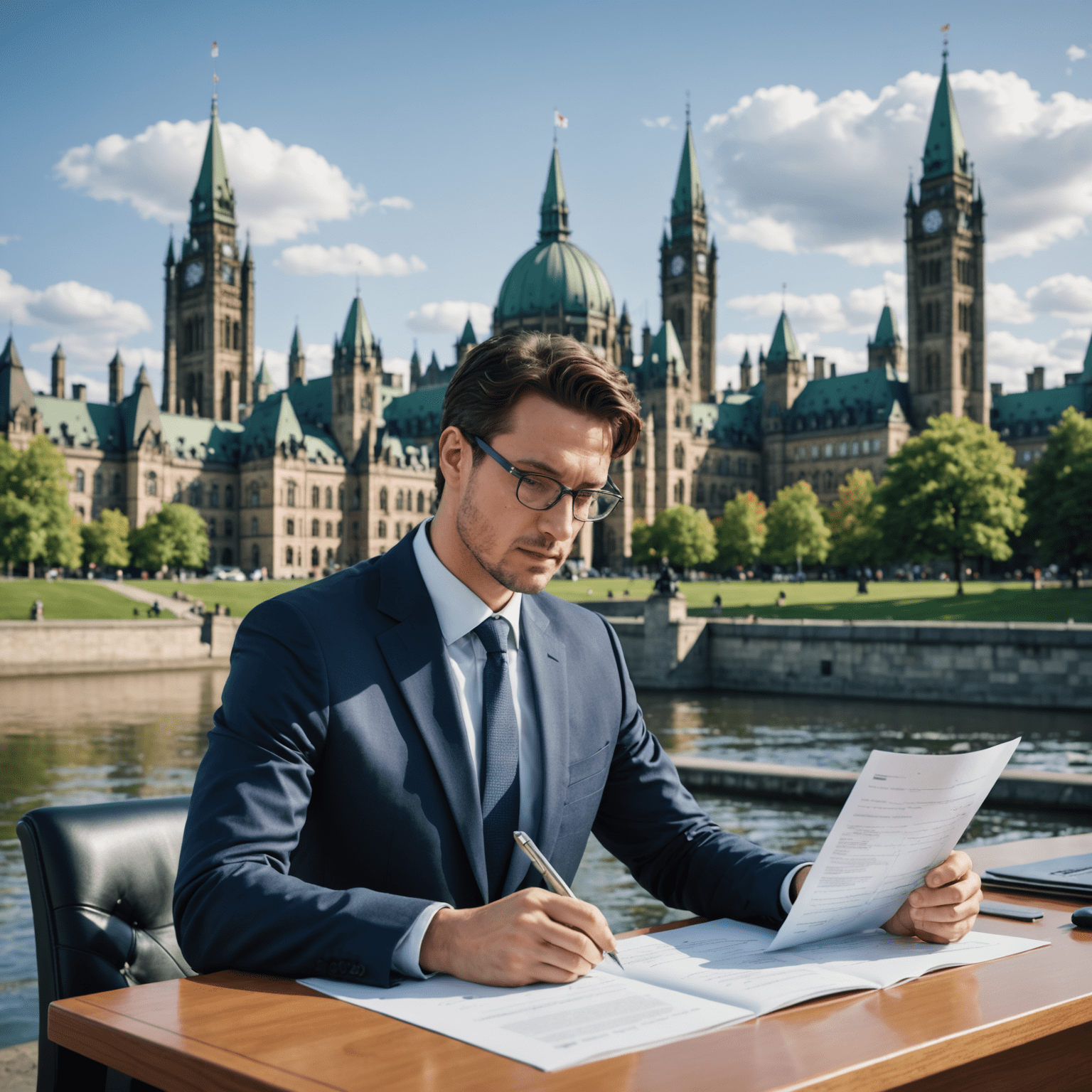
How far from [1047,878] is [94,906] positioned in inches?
88.1

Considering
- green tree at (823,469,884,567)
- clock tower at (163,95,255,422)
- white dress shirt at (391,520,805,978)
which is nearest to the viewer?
white dress shirt at (391,520,805,978)

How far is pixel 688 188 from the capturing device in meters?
118

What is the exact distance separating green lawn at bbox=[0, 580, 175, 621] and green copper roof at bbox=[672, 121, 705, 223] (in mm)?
84526

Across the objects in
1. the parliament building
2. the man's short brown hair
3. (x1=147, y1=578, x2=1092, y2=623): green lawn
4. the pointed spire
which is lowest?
(x1=147, y1=578, x2=1092, y2=623): green lawn

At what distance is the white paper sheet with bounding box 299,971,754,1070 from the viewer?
156 cm

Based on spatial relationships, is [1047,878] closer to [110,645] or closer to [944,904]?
[944,904]

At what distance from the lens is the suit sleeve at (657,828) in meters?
2.71

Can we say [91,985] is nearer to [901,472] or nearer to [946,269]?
[901,472]

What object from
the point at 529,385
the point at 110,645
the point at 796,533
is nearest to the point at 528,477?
the point at 529,385

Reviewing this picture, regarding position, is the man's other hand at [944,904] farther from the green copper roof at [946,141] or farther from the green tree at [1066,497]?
the green copper roof at [946,141]

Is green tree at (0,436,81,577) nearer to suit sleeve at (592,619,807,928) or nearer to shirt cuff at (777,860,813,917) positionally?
suit sleeve at (592,619,807,928)

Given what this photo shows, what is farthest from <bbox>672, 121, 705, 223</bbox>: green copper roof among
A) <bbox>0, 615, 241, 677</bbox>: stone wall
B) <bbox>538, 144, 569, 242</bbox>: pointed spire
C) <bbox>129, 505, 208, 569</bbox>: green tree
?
<bbox>0, 615, 241, 677</bbox>: stone wall

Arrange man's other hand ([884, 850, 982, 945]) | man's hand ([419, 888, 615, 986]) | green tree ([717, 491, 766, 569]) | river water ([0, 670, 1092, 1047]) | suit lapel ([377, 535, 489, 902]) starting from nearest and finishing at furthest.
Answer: man's hand ([419, 888, 615, 986]) < man's other hand ([884, 850, 982, 945]) < suit lapel ([377, 535, 489, 902]) < river water ([0, 670, 1092, 1047]) < green tree ([717, 491, 766, 569])

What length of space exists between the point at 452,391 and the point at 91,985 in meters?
1.47
